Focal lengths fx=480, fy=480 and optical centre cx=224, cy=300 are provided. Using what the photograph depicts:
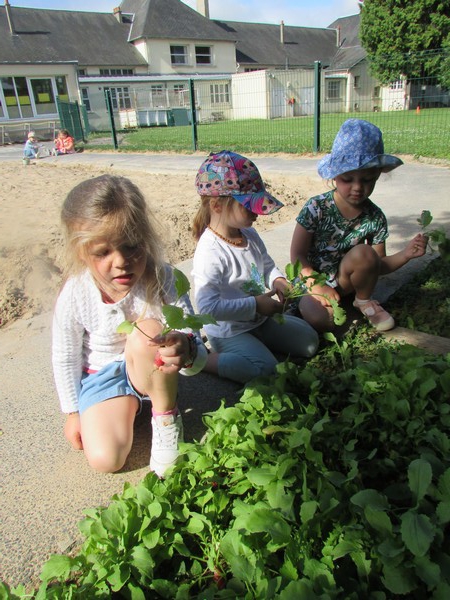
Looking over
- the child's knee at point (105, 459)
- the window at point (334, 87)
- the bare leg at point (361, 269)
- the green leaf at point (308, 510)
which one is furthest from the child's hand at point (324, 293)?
the window at point (334, 87)

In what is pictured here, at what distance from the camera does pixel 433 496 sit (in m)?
1.29

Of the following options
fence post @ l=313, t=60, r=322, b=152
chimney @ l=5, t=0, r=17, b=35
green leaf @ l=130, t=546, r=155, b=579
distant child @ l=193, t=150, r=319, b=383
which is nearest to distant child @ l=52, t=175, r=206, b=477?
distant child @ l=193, t=150, r=319, b=383

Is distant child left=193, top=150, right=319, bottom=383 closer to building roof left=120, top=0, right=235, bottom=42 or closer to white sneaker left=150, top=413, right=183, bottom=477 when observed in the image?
white sneaker left=150, top=413, right=183, bottom=477

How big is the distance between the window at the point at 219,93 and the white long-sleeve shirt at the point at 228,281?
85.1 feet

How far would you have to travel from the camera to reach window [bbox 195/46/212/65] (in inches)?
1603

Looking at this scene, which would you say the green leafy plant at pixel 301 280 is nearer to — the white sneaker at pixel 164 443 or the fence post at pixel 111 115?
the white sneaker at pixel 164 443

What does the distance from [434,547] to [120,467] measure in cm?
111

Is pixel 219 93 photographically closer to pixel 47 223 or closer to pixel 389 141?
pixel 389 141

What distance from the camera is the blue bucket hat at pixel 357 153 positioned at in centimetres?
253

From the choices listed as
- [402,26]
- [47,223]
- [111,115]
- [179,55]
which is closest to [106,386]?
[47,223]

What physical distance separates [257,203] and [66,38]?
135 ft

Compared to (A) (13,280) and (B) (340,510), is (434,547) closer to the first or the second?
(B) (340,510)

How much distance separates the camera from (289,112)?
1055 inches

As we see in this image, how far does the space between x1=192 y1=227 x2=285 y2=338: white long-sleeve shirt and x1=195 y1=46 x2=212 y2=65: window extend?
1693 inches
